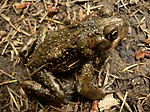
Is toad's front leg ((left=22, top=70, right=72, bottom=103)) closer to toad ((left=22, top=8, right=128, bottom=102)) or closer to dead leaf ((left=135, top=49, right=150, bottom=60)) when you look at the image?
toad ((left=22, top=8, right=128, bottom=102))

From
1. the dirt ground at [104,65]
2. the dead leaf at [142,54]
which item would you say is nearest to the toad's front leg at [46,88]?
the dirt ground at [104,65]

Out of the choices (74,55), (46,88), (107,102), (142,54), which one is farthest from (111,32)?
(46,88)

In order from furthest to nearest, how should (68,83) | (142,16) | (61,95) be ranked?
(142,16)
(68,83)
(61,95)

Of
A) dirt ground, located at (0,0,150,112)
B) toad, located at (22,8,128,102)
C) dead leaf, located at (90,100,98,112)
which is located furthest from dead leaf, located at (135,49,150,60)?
dead leaf, located at (90,100,98,112)

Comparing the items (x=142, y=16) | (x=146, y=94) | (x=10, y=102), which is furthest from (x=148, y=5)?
(x=10, y=102)

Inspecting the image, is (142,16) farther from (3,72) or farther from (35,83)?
(3,72)

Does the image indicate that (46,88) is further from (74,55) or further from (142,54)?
(142,54)

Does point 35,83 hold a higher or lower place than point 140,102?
higher
